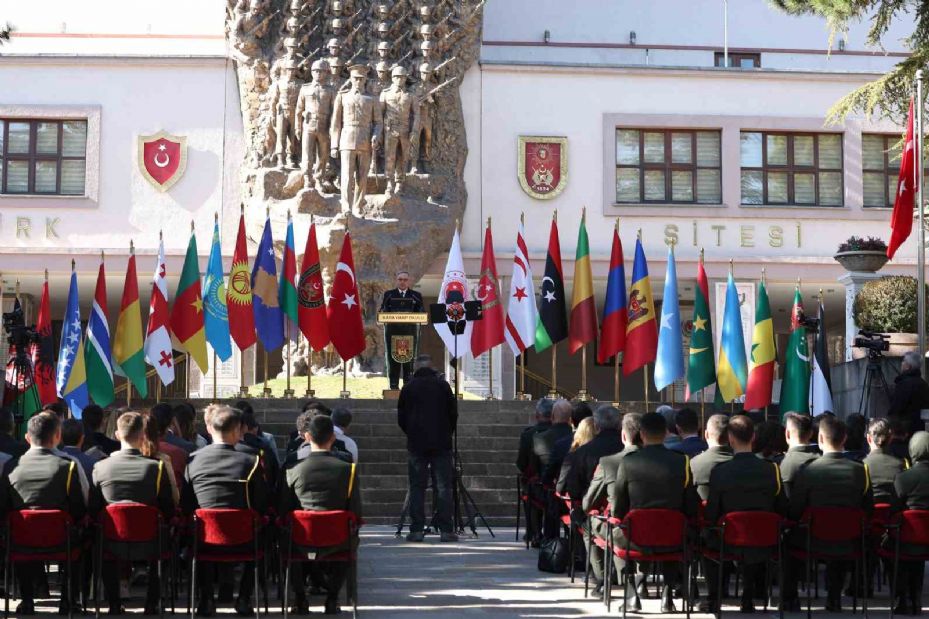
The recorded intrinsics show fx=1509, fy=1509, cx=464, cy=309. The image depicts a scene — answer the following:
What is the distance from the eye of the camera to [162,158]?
2950 cm

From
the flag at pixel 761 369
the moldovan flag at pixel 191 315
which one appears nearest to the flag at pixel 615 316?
the flag at pixel 761 369

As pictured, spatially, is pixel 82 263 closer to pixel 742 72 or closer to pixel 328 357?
pixel 328 357

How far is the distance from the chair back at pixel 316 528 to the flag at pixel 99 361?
11.3 metres

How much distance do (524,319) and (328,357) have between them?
581 centimetres

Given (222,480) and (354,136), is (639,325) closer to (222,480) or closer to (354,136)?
(354,136)

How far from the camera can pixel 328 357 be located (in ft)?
91.1

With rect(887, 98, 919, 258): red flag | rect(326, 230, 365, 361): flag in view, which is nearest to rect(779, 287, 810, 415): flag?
rect(887, 98, 919, 258): red flag

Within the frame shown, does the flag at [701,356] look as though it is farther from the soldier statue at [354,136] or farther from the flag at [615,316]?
the soldier statue at [354,136]

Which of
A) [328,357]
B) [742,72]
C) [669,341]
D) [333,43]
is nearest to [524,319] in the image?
[669,341]

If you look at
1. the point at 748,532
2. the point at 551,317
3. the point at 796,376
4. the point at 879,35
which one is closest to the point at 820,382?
the point at 796,376

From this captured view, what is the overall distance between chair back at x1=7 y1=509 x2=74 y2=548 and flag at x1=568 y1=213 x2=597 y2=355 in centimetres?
1294

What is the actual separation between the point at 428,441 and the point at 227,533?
5500mm

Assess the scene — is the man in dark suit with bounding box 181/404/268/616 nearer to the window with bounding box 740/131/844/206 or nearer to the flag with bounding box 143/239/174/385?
the flag with bounding box 143/239/174/385

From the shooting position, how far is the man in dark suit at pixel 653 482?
10859 millimetres
